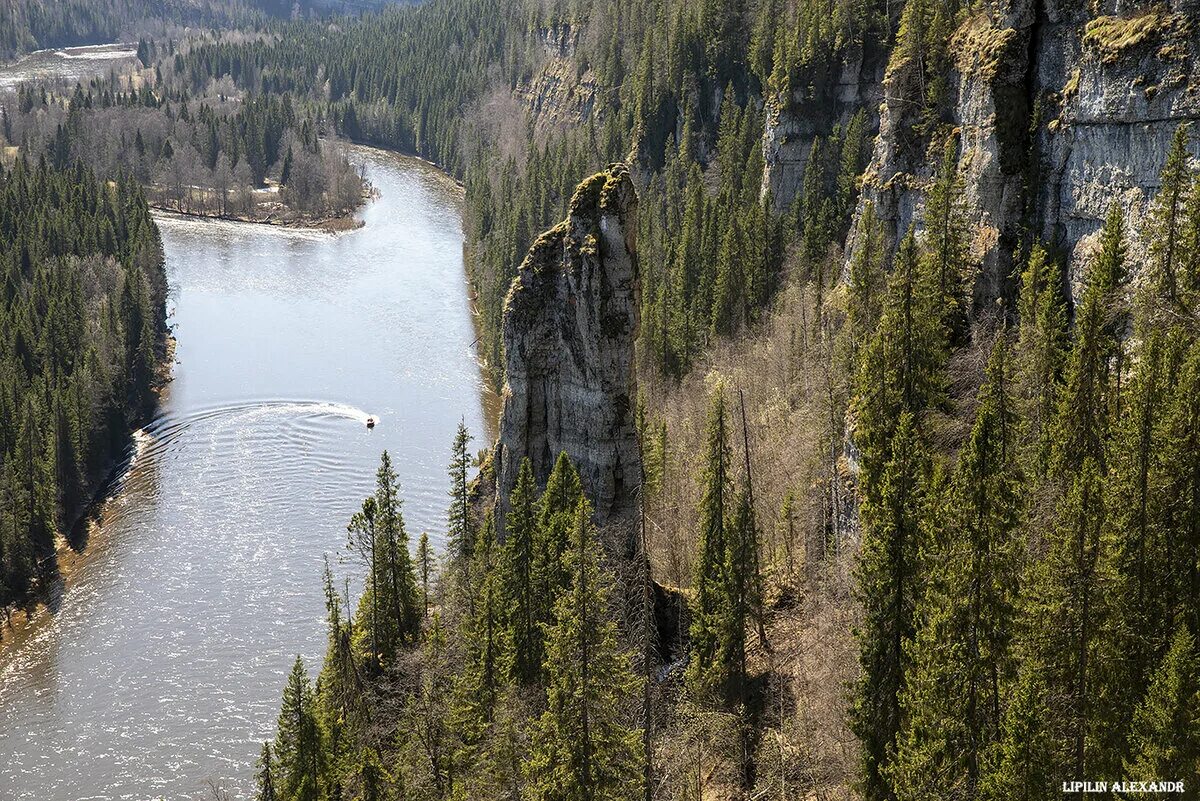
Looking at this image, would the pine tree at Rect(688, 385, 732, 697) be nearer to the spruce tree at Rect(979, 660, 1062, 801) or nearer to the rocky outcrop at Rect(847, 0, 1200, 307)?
the rocky outcrop at Rect(847, 0, 1200, 307)

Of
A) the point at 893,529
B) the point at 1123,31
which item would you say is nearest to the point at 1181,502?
the point at 893,529

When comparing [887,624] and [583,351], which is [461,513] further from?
[887,624]

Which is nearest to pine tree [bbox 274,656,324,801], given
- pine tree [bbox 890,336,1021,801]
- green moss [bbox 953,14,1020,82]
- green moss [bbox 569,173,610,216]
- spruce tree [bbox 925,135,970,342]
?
green moss [bbox 569,173,610,216]

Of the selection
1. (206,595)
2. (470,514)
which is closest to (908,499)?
(470,514)

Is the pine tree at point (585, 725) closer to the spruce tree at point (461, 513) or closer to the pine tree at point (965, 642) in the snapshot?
the pine tree at point (965, 642)

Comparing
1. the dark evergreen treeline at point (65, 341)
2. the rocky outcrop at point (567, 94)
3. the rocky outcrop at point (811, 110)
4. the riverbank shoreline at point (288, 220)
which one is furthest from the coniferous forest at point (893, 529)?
the rocky outcrop at point (567, 94)

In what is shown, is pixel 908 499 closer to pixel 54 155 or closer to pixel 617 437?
pixel 617 437
